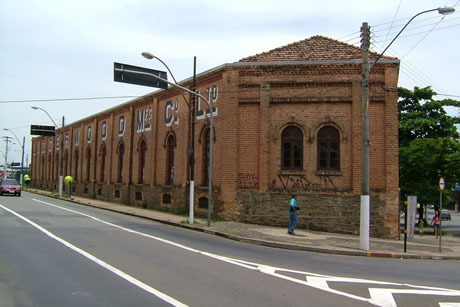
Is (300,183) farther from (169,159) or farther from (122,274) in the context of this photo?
(122,274)

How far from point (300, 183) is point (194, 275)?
1157cm

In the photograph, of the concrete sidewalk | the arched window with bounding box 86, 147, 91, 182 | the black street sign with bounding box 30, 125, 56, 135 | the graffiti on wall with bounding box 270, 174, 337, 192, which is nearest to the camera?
the concrete sidewalk

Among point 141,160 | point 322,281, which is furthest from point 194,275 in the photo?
point 141,160

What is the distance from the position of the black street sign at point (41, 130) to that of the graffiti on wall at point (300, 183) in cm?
3165

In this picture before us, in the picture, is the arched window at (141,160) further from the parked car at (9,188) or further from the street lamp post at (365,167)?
the street lamp post at (365,167)

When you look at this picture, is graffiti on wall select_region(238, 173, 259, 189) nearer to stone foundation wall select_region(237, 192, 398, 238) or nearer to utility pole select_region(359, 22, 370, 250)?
stone foundation wall select_region(237, 192, 398, 238)

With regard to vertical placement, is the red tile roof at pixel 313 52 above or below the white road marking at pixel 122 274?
above

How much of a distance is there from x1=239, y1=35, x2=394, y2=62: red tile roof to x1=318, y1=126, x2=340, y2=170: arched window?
10.9ft

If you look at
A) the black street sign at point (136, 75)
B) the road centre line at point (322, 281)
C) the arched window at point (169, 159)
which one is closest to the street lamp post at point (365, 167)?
the road centre line at point (322, 281)

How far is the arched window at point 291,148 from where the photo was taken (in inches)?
785

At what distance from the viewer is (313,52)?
20.3 metres

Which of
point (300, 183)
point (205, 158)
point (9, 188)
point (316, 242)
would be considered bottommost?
point (316, 242)

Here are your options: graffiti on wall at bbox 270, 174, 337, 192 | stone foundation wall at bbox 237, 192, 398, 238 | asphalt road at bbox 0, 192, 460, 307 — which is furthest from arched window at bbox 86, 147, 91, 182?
asphalt road at bbox 0, 192, 460, 307

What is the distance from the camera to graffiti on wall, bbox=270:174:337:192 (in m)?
19.3
